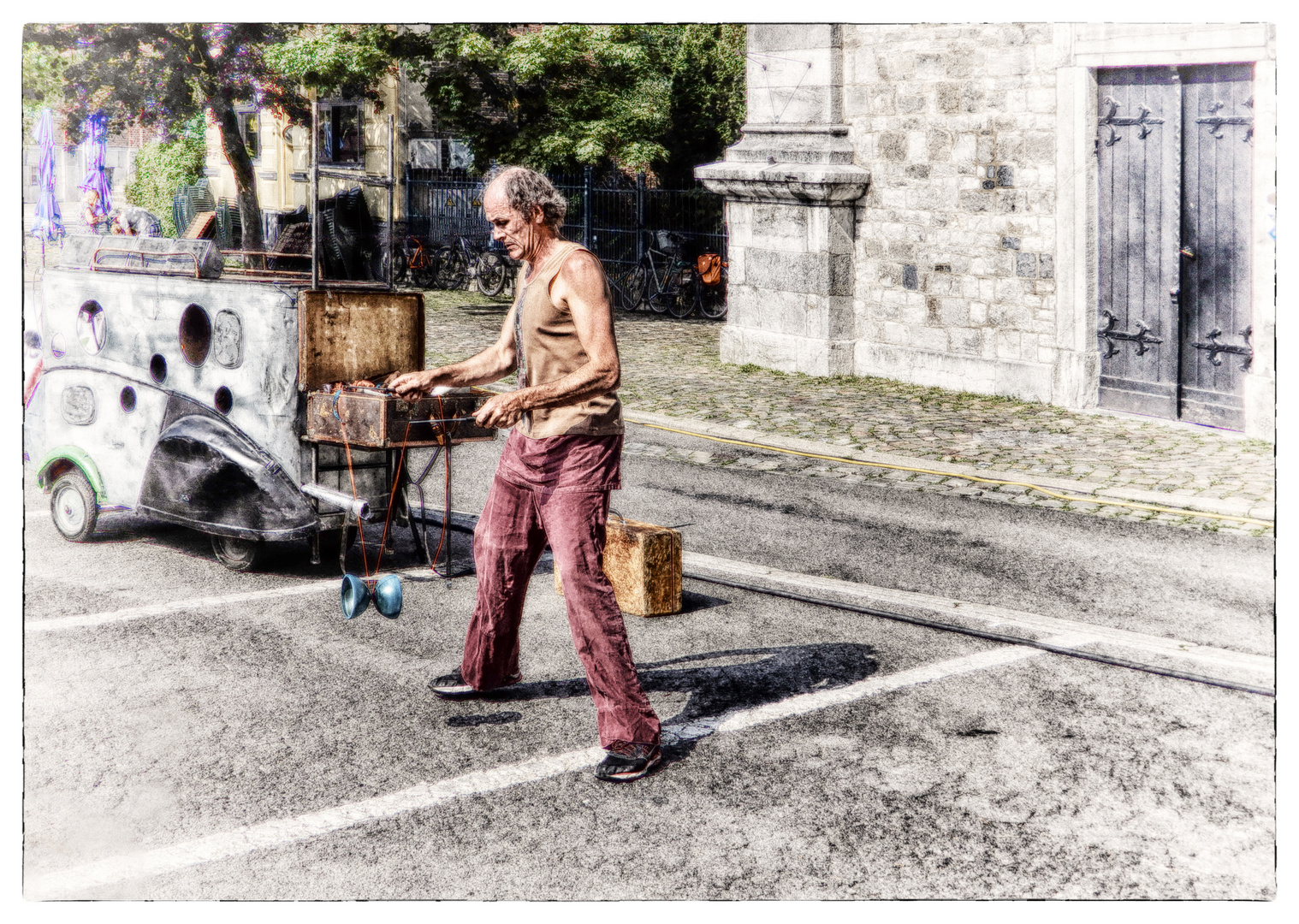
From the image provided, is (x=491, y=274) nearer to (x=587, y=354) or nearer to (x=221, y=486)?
(x=221, y=486)

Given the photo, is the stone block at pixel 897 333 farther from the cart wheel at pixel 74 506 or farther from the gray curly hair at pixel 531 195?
the gray curly hair at pixel 531 195

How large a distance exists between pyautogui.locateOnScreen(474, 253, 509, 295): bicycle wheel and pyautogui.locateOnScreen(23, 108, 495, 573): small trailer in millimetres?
16580

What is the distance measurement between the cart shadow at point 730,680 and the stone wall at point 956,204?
7802 mm

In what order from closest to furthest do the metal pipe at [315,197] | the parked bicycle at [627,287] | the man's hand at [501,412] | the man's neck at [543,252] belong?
the man's hand at [501,412] < the man's neck at [543,252] < the metal pipe at [315,197] < the parked bicycle at [627,287]

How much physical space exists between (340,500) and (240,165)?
595 inches

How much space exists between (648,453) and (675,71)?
14288mm

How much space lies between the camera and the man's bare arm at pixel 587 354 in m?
5.05

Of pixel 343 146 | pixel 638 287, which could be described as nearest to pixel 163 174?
pixel 343 146

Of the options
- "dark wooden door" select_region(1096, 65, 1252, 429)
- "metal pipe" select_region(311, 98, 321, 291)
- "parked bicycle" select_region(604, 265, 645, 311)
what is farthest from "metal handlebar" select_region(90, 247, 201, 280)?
"parked bicycle" select_region(604, 265, 645, 311)

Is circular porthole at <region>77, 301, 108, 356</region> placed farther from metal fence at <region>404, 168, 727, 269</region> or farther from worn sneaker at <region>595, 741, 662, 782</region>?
metal fence at <region>404, 168, 727, 269</region>

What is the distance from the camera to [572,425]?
5164 millimetres

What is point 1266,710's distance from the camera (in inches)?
229

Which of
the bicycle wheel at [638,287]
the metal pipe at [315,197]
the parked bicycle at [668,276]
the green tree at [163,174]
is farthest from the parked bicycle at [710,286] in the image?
the metal pipe at [315,197]

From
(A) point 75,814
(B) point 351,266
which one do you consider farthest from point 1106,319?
(A) point 75,814
